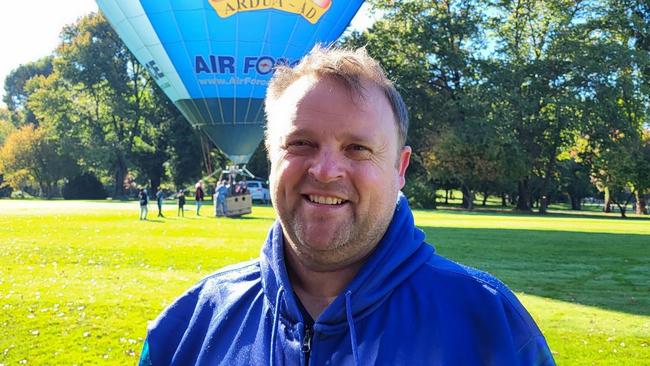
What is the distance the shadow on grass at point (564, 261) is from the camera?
29.8 ft

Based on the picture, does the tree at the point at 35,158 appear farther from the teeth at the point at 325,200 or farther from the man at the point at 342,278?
the teeth at the point at 325,200

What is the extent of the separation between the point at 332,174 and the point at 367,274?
0.30m

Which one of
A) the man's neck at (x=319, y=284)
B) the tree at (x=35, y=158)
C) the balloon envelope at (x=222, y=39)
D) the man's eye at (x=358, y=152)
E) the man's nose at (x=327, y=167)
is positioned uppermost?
the balloon envelope at (x=222, y=39)

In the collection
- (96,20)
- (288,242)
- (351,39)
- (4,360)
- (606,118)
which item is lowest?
(4,360)

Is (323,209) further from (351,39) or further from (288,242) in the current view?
(351,39)

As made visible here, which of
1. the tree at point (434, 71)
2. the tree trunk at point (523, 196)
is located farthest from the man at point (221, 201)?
the tree trunk at point (523, 196)

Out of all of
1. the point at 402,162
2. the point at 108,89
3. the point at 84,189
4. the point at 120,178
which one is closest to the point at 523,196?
the point at 120,178

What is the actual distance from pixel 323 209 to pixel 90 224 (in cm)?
1943

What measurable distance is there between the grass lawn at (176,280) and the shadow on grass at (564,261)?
2cm

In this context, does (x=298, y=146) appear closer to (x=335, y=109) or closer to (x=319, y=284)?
(x=335, y=109)

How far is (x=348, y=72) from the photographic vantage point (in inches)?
78.2

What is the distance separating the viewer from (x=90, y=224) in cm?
2011

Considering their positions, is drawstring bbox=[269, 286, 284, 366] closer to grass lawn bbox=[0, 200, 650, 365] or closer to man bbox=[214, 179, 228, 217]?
grass lawn bbox=[0, 200, 650, 365]

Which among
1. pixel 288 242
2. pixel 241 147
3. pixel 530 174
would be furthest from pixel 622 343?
pixel 530 174
